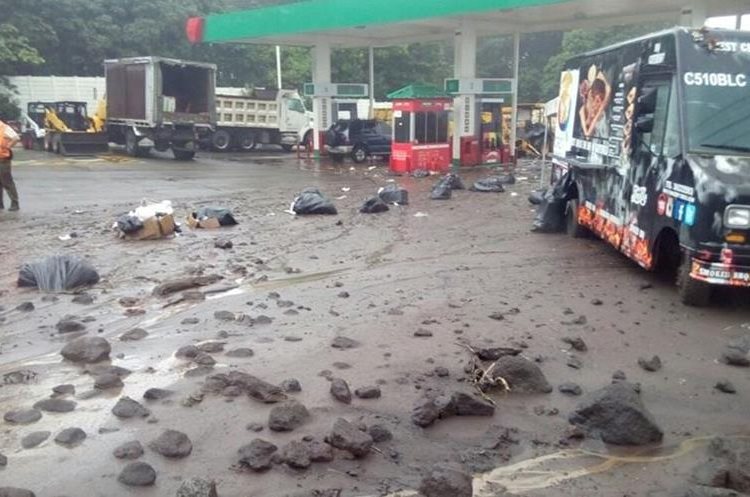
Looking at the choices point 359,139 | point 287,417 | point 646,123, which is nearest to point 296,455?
point 287,417

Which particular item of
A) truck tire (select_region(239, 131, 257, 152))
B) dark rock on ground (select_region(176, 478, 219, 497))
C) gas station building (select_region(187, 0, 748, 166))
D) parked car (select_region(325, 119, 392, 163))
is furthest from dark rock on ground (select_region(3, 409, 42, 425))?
truck tire (select_region(239, 131, 257, 152))

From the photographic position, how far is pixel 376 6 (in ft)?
76.0

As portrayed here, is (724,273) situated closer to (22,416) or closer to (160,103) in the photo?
(22,416)

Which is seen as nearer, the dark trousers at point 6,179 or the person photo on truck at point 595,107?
the person photo on truck at point 595,107

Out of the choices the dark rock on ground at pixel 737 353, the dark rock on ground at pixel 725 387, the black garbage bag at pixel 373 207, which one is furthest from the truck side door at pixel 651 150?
Answer: the black garbage bag at pixel 373 207

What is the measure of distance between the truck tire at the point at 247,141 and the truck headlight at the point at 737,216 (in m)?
29.3

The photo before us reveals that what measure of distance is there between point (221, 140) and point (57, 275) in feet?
86.2

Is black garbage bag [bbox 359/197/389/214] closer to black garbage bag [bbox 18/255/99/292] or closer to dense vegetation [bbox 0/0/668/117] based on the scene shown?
black garbage bag [bbox 18/255/99/292]

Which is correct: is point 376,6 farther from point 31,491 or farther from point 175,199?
point 31,491

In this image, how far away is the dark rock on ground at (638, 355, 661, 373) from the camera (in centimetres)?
595

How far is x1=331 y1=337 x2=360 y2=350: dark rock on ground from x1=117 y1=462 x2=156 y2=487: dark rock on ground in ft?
7.68

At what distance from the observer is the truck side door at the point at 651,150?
765 centimetres

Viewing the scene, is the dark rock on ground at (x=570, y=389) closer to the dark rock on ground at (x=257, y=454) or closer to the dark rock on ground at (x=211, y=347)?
the dark rock on ground at (x=257, y=454)

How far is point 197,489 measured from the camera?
376 cm
